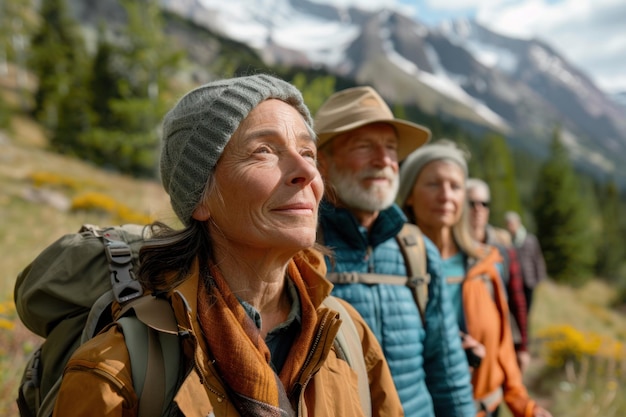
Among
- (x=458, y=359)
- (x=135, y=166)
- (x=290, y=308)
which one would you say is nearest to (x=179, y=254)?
(x=290, y=308)

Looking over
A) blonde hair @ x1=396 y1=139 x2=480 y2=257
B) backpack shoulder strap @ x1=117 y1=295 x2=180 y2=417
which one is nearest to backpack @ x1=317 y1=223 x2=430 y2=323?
blonde hair @ x1=396 y1=139 x2=480 y2=257

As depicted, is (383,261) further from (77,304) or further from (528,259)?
(528,259)

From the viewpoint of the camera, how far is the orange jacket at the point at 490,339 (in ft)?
9.74

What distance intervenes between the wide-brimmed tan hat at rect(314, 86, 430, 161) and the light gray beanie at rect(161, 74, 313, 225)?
90 centimetres

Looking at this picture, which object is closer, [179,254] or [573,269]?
[179,254]

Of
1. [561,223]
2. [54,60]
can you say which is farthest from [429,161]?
[54,60]

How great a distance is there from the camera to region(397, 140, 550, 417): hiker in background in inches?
118

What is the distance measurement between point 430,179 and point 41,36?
40.6 metres

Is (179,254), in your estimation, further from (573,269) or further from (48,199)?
(573,269)

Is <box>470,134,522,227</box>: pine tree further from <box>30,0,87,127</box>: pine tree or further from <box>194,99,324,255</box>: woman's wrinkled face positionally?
<box>194,99,324,255</box>: woman's wrinkled face

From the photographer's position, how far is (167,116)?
5.78 feet

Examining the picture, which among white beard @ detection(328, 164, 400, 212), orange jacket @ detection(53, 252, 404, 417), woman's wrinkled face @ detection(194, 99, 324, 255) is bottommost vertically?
orange jacket @ detection(53, 252, 404, 417)

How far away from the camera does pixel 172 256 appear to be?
5.29 feet

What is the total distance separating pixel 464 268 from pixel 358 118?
4.40ft
